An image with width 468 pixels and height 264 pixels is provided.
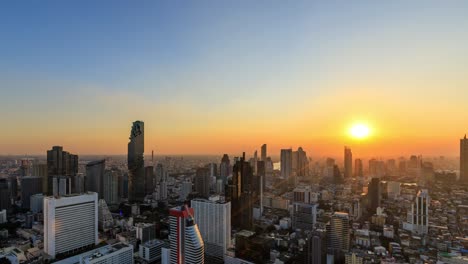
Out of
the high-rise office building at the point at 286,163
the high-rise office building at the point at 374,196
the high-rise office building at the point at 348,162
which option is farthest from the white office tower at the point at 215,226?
the high-rise office building at the point at 348,162

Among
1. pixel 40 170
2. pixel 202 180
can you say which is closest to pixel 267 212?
pixel 202 180

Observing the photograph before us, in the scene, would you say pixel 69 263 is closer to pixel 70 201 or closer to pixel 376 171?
pixel 70 201

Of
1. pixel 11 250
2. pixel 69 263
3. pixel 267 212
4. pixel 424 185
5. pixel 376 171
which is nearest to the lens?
pixel 69 263

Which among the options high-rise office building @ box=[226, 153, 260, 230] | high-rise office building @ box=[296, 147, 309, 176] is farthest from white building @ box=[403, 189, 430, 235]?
high-rise office building @ box=[296, 147, 309, 176]

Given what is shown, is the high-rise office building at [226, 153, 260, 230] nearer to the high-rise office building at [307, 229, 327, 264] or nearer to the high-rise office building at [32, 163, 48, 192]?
the high-rise office building at [307, 229, 327, 264]

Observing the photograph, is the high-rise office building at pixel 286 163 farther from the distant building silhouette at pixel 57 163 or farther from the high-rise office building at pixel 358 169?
the distant building silhouette at pixel 57 163

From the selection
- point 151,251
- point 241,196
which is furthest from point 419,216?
point 151,251
